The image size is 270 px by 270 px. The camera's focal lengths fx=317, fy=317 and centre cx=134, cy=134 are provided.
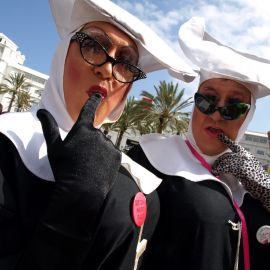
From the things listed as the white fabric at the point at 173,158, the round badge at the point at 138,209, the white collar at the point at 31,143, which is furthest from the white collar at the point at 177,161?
the round badge at the point at 138,209

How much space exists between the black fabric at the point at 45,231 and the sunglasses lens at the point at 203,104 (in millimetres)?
1025

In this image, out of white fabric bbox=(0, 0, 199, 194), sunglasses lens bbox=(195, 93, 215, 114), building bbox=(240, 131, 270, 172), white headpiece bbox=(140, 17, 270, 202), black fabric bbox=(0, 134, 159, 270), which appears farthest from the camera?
building bbox=(240, 131, 270, 172)

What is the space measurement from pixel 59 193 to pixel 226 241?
1195 millimetres

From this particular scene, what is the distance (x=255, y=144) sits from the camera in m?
59.6

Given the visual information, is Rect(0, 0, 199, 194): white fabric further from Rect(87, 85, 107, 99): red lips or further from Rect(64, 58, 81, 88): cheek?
Rect(87, 85, 107, 99): red lips

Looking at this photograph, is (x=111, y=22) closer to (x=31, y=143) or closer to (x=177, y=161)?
(x=31, y=143)

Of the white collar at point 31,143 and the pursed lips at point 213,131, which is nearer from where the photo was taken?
the white collar at point 31,143

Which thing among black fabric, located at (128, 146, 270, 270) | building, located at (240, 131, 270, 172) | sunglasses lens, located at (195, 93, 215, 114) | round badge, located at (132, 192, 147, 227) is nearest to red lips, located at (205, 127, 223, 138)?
sunglasses lens, located at (195, 93, 215, 114)

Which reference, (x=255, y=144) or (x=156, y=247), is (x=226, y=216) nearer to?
(x=156, y=247)

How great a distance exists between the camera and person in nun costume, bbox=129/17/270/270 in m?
1.78

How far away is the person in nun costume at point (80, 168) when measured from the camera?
3.24ft

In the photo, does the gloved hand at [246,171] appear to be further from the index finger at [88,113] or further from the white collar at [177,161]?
the index finger at [88,113]

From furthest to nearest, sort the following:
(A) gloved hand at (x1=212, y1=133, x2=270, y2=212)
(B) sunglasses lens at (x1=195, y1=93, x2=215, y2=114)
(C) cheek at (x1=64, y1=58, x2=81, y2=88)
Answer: (B) sunglasses lens at (x1=195, y1=93, x2=215, y2=114) → (A) gloved hand at (x1=212, y1=133, x2=270, y2=212) → (C) cheek at (x1=64, y1=58, x2=81, y2=88)

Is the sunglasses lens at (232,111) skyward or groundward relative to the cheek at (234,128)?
skyward
